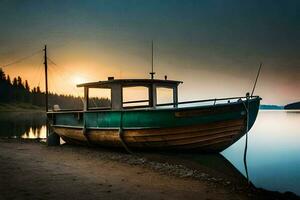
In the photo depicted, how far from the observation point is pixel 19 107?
164m

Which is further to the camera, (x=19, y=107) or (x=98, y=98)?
(x=19, y=107)

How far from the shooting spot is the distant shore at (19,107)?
6201 inches

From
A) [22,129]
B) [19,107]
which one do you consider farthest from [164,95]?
[19,107]

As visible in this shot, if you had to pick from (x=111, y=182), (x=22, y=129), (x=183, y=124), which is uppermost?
(x=183, y=124)

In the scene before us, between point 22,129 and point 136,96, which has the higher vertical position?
point 136,96

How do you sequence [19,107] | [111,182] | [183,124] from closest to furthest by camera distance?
[111,182] → [183,124] → [19,107]

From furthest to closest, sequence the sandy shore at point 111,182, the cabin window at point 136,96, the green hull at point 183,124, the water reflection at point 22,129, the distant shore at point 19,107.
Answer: the distant shore at point 19,107, the water reflection at point 22,129, the cabin window at point 136,96, the green hull at point 183,124, the sandy shore at point 111,182

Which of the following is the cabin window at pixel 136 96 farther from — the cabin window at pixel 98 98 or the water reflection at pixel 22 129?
the water reflection at pixel 22 129

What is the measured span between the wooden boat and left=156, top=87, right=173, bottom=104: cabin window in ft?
0.54

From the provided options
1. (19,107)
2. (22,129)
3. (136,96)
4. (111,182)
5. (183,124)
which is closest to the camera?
(111,182)

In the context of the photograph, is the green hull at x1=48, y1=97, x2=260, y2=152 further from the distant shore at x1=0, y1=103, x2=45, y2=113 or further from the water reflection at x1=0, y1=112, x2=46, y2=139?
the distant shore at x1=0, y1=103, x2=45, y2=113

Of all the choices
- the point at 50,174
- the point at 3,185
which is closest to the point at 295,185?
the point at 50,174

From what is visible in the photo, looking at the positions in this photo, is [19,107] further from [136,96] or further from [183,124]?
[183,124]

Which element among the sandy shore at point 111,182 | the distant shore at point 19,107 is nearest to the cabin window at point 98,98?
the sandy shore at point 111,182
